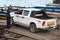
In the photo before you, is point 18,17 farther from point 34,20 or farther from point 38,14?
point 34,20

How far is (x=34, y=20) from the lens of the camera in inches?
565

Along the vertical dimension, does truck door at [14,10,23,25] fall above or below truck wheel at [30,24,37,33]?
above

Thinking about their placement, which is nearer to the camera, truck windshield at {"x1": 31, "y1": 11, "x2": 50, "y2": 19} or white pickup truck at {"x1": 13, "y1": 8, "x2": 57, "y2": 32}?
white pickup truck at {"x1": 13, "y1": 8, "x2": 57, "y2": 32}

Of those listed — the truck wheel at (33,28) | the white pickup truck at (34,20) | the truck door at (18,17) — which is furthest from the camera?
the truck door at (18,17)

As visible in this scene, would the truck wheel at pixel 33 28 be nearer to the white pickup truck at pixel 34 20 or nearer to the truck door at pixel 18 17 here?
the white pickup truck at pixel 34 20

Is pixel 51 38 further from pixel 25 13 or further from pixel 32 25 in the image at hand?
pixel 25 13

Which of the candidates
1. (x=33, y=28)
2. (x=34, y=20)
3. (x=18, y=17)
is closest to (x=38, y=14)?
(x=34, y=20)

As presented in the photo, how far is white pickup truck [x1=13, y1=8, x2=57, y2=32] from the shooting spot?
13.9 metres

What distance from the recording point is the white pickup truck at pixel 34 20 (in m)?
13.9

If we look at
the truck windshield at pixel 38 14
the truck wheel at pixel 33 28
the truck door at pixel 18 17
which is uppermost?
the truck windshield at pixel 38 14

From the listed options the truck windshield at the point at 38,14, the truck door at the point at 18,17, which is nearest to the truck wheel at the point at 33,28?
the truck windshield at the point at 38,14

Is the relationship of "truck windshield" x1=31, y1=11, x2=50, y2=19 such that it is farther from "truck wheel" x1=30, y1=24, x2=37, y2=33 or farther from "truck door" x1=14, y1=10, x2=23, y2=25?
"truck door" x1=14, y1=10, x2=23, y2=25

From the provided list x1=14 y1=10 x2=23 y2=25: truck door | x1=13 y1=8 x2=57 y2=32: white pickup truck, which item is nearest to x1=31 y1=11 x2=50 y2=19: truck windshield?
x1=13 y1=8 x2=57 y2=32: white pickup truck

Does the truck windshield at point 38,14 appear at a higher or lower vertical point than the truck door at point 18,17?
higher
